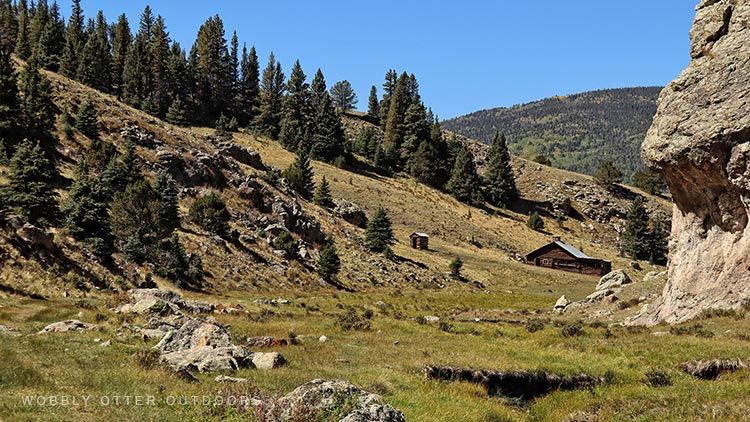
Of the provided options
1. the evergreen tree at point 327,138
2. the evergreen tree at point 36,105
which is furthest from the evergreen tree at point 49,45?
the evergreen tree at point 327,138

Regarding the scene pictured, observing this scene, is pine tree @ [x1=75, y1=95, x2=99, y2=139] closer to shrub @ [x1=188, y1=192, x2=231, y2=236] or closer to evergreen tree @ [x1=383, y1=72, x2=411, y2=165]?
shrub @ [x1=188, y1=192, x2=231, y2=236]

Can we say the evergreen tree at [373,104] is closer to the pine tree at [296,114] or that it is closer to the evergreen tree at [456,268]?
the pine tree at [296,114]

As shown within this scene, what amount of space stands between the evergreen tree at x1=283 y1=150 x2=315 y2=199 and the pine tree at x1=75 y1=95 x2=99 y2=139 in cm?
3418

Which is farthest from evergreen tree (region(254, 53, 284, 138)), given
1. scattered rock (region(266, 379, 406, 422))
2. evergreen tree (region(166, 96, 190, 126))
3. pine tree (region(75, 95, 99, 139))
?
scattered rock (region(266, 379, 406, 422))

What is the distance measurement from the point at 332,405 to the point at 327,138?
12219cm

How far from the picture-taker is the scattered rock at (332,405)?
35.5 ft

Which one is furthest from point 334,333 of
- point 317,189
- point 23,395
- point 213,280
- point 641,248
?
point 641,248

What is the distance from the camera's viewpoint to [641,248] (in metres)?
117

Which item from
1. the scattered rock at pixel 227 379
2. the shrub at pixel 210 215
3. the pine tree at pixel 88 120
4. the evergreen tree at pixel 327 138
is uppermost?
the evergreen tree at pixel 327 138

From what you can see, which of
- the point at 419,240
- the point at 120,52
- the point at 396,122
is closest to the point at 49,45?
the point at 120,52

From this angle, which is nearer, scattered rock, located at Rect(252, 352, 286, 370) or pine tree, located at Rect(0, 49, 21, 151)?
scattered rock, located at Rect(252, 352, 286, 370)

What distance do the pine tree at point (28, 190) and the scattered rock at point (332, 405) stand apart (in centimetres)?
3999

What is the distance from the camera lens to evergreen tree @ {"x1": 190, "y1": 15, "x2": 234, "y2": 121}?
14350 centimetres

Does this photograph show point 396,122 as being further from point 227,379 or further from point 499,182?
point 227,379
